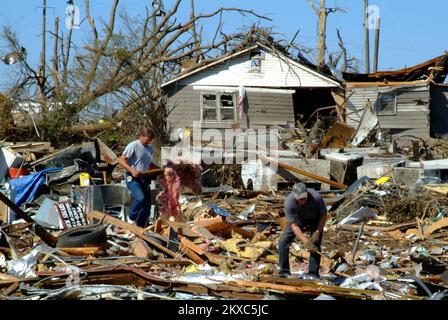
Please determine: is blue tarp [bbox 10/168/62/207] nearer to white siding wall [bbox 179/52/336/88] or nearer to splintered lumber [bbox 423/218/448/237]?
splintered lumber [bbox 423/218/448/237]

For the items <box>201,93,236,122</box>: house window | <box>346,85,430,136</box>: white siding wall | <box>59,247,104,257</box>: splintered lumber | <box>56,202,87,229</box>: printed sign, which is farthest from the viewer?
<box>201,93,236,122</box>: house window

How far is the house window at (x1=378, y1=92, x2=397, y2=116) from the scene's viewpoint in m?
28.6

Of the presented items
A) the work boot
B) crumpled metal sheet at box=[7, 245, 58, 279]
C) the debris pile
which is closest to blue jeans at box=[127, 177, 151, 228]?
the debris pile

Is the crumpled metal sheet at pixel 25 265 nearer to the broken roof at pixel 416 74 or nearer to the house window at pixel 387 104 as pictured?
the house window at pixel 387 104

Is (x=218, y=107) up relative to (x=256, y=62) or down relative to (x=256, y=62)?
down

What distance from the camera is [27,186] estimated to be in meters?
14.8

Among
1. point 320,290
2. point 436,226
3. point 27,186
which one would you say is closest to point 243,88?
point 27,186

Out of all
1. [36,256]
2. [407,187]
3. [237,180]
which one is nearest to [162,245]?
[36,256]

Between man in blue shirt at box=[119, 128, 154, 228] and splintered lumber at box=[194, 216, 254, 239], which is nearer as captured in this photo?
man in blue shirt at box=[119, 128, 154, 228]

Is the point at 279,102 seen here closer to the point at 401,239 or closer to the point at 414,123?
the point at 414,123

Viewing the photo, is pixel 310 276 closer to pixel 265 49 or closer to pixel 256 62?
pixel 256 62

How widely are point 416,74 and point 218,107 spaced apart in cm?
772

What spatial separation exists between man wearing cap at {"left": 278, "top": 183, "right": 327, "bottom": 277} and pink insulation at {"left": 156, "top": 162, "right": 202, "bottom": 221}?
321 centimetres

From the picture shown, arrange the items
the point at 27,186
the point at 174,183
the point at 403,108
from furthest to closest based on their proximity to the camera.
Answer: the point at 403,108 < the point at 27,186 < the point at 174,183
